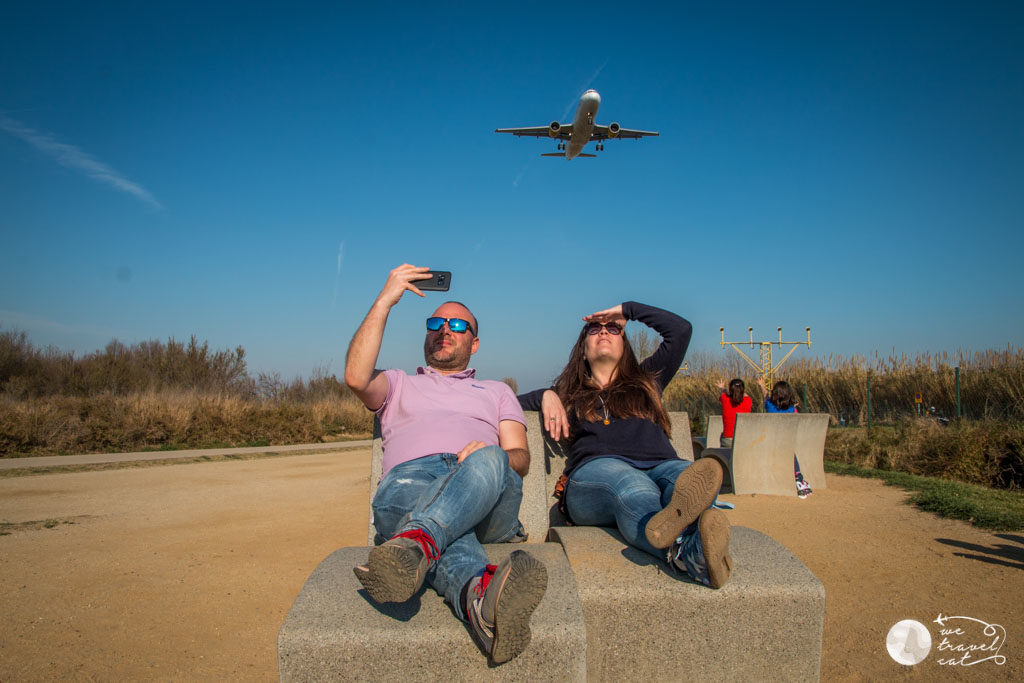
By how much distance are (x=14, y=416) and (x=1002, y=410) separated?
825 inches

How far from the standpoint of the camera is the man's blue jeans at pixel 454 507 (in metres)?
2.21

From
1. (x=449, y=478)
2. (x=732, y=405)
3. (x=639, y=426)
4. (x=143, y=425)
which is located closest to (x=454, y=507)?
(x=449, y=478)

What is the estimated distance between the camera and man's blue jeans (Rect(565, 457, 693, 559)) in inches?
106

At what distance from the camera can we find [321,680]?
1.92m

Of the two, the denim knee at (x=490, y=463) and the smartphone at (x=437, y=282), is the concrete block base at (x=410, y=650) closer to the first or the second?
the denim knee at (x=490, y=463)

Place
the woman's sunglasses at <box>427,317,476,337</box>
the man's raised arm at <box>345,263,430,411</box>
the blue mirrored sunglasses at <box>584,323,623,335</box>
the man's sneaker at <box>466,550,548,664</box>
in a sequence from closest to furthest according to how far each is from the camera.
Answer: the man's sneaker at <box>466,550,548,664</box> < the man's raised arm at <box>345,263,430,411</box> < the woman's sunglasses at <box>427,317,476,337</box> < the blue mirrored sunglasses at <box>584,323,623,335</box>

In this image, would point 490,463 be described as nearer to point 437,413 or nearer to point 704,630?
point 437,413

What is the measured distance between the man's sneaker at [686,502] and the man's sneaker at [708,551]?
0.05 m

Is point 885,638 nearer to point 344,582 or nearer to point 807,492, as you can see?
point 344,582

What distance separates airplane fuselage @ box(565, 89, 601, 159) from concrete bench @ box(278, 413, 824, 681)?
20967mm

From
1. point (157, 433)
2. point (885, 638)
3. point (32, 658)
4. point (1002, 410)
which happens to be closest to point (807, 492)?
point (885, 638)

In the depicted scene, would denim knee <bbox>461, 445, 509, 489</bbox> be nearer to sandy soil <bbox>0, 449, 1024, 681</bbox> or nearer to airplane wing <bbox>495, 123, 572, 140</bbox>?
sandy soil <bbox>0, 449, 1024, 681</bbox>

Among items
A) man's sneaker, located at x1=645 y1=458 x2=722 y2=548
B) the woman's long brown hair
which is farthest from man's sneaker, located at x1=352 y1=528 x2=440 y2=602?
the woman's long brown hair

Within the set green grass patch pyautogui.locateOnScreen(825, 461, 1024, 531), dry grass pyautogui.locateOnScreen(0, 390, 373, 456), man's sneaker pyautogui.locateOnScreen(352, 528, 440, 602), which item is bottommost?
dry grass pyautogui.locateOnScreen(0, 390, 373, 456)
